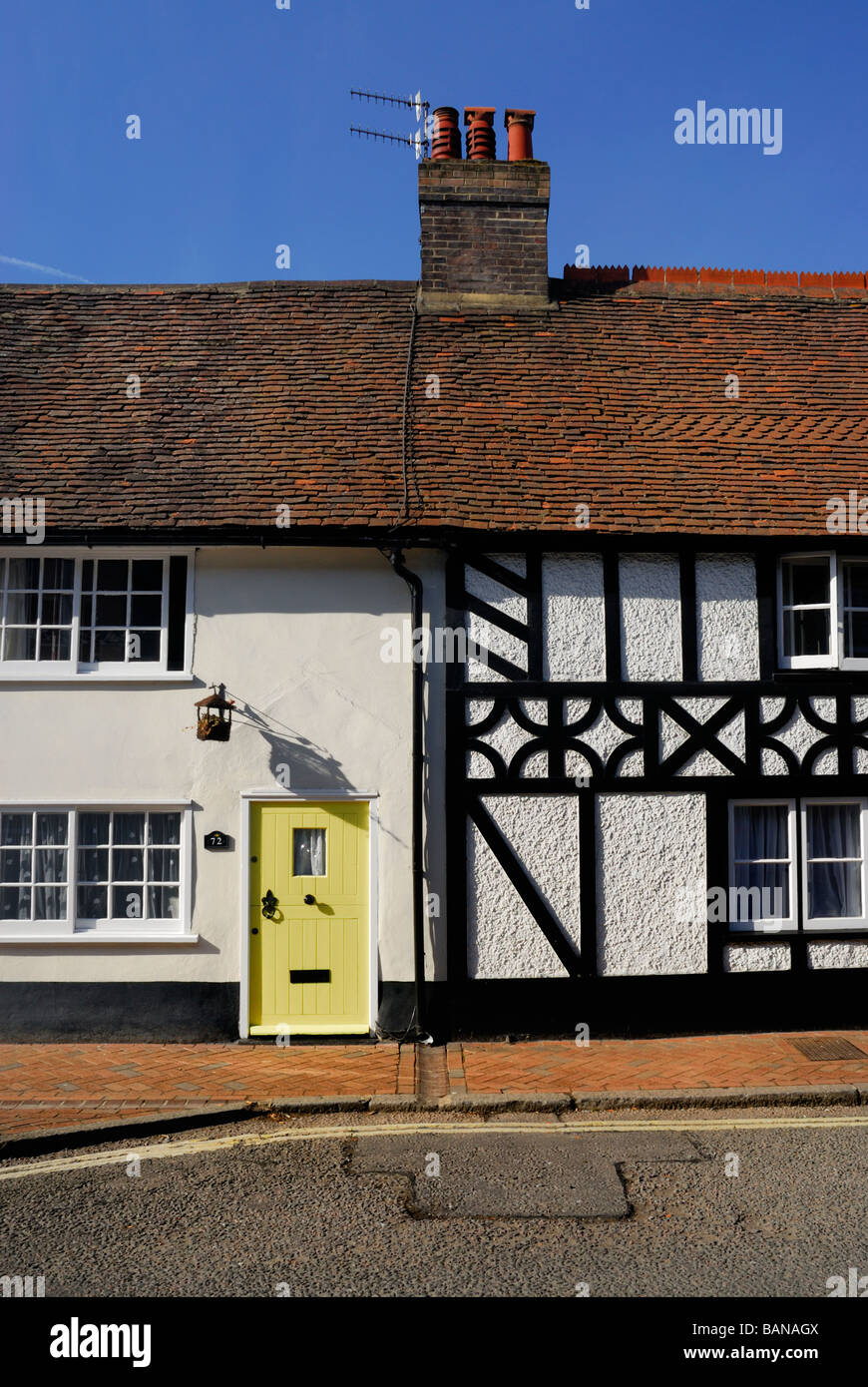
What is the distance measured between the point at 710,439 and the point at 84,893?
24.9ft

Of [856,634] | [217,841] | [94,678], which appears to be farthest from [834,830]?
[94,678]

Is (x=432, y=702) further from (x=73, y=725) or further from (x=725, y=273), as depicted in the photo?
(x=725, y=273)

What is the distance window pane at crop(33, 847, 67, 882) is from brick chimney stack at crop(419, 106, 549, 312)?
24.7ft

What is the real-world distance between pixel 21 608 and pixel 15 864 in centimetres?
239

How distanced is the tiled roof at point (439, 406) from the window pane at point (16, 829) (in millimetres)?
2732

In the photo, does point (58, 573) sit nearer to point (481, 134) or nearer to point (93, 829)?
point (93, 829)

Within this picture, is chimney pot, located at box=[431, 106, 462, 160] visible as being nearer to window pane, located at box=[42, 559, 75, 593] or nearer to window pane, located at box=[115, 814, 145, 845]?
window pane, located at box=[42, 559, 75, 593]

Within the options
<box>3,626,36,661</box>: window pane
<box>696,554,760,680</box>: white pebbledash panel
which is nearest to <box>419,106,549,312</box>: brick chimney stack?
<box>696,554,760,680</box>: white pebbledash panel

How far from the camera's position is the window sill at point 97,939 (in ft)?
31.6

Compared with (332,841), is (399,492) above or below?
above

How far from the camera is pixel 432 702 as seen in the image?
988 centimetres

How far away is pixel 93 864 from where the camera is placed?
990 centimetres

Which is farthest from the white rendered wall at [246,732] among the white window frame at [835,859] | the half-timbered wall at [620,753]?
the white window frame at [835,859]

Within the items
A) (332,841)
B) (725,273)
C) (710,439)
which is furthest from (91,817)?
(725,273)
